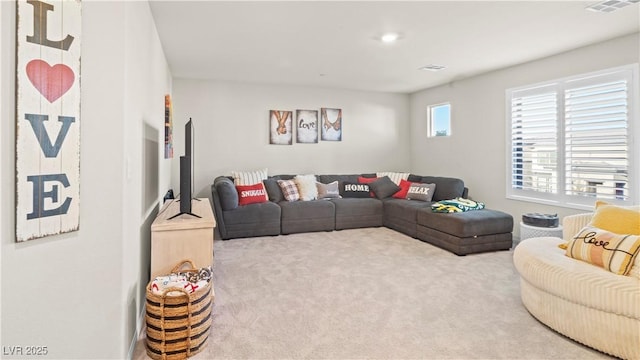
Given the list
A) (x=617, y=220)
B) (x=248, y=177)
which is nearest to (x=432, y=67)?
(x=617, y=220)

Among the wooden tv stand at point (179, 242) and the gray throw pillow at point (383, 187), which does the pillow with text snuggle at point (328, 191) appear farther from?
the wooden tv stand at point (179, 242)

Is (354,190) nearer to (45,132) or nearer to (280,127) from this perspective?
(280,127)

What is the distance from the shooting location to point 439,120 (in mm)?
6555

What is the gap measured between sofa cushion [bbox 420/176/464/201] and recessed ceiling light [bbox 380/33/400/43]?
2.62 metres

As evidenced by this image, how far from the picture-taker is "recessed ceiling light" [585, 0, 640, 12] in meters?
2.78

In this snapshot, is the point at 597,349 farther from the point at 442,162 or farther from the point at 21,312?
the point at 442,162

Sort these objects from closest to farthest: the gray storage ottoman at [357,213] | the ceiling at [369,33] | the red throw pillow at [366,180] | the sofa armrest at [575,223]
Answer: the sofa armrest at [575,223], the ceiling at [369,33], the gray storage ottoman at [357,213], the red throw pillow at [366,180]

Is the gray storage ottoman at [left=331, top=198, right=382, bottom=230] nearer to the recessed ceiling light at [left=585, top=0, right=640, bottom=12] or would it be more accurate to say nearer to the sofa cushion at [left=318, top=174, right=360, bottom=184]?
the sofa cushion at [left=318, top=174, right=360, bottom=184]

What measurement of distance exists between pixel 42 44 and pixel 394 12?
2.54 meters

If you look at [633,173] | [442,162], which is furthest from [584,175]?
[442,162]

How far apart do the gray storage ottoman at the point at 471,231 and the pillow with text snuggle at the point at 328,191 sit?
1.87 meters

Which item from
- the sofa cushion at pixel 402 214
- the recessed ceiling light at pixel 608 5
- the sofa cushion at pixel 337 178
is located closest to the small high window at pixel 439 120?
the sofa cushion at pixel 402 214

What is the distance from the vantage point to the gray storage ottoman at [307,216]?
205 inches

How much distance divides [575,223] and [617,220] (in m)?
0.39
